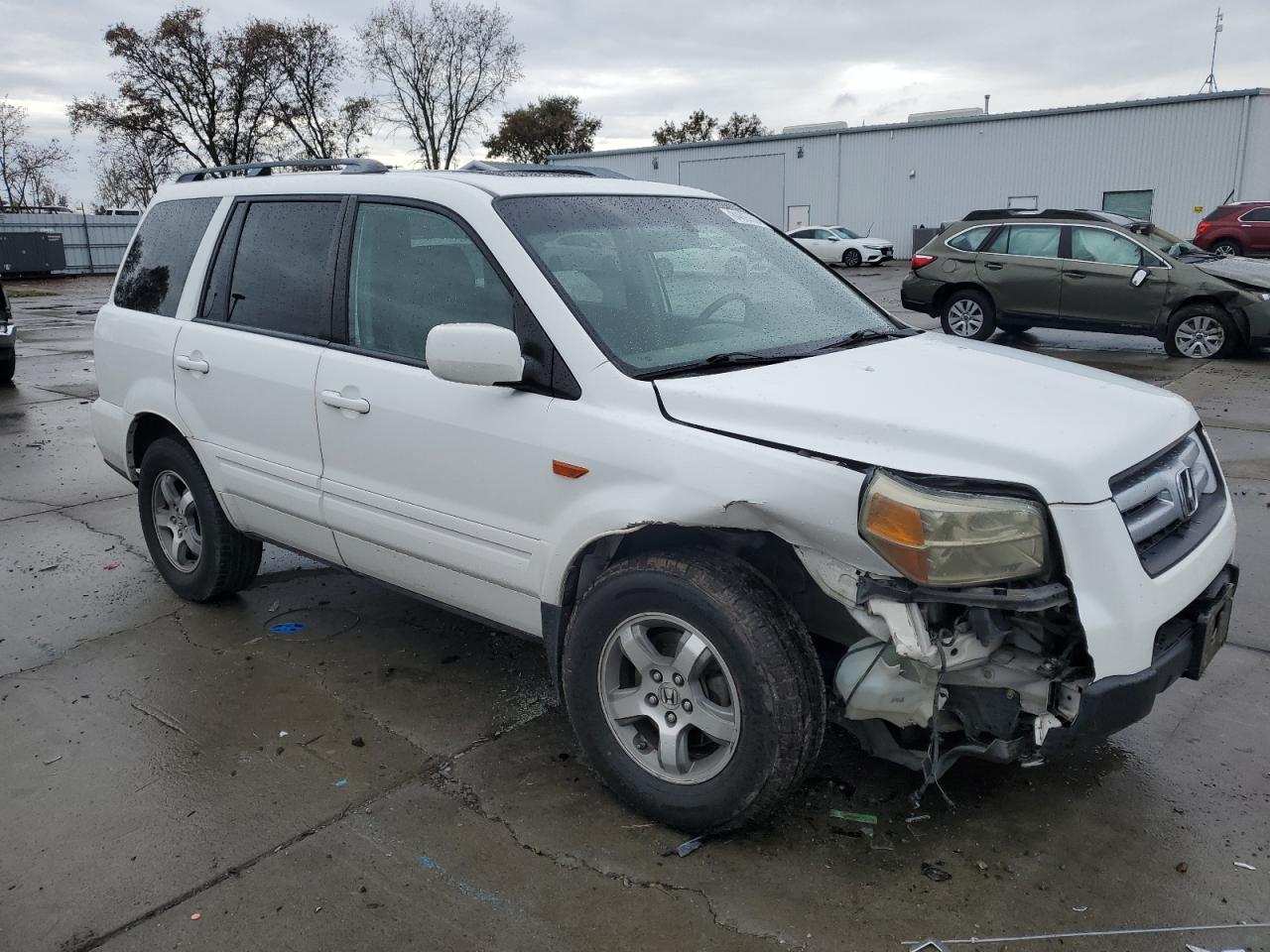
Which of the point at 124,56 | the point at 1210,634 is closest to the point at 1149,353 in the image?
the point at 1210,634

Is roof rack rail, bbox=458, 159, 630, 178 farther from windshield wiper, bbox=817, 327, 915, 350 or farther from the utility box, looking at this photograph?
the utility box

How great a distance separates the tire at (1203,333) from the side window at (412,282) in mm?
11216

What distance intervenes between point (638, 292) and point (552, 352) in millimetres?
438

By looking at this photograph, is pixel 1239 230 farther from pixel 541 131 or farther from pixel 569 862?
pixel 541 131

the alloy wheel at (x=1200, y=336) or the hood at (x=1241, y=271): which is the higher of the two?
the hood at (x=1241, y=271)

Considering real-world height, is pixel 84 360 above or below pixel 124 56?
below

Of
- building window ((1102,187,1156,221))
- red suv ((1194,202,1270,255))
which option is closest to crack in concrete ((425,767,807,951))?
red suv ((1194,202,1270,255))

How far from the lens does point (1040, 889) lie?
2744mm

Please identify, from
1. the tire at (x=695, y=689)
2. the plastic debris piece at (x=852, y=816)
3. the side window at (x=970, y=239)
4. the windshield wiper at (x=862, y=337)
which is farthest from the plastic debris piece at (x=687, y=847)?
the side window at (x=970, y=239)

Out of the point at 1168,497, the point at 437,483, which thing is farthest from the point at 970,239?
the point at 437,483

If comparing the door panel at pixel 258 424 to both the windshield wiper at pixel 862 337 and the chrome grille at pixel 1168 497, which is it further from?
the chrome grille at pixel 1168 497

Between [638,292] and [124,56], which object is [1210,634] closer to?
[638,292]

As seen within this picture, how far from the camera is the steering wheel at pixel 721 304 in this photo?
11.2ft

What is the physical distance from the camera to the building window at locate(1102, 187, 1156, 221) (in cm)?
3241
